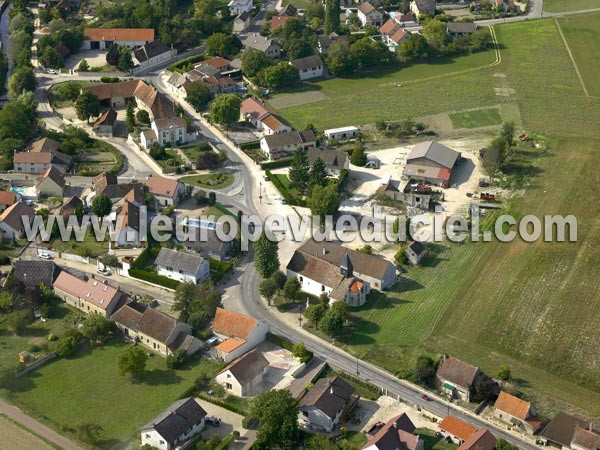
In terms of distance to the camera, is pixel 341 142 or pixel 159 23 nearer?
pixel 341 142

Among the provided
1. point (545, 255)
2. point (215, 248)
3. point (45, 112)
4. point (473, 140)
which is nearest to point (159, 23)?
point (45, 112)

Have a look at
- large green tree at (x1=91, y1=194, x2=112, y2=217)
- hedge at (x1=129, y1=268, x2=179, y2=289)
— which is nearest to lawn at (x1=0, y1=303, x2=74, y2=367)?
hedge at (x1=129, y1=268, x2=179, y2=289)

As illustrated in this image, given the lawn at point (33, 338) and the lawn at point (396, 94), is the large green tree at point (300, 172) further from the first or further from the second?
the lawn at point (33, 338)

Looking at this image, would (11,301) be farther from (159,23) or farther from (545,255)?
(159,23)

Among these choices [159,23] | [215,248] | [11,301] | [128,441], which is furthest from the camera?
[159,23]

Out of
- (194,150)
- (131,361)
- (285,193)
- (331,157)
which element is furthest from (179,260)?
(194,150)

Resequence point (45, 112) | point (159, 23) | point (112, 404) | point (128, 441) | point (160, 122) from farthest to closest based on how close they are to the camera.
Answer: point (159, 23) < point (45, 112) < point (160, 122) < point (112, 404) < point (128, 441)

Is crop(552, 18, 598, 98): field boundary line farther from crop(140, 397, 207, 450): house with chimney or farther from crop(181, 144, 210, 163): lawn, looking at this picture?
crop(140, 397, 207, 450): house with chimney

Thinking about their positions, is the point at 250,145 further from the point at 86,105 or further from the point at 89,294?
the point at 89,294
